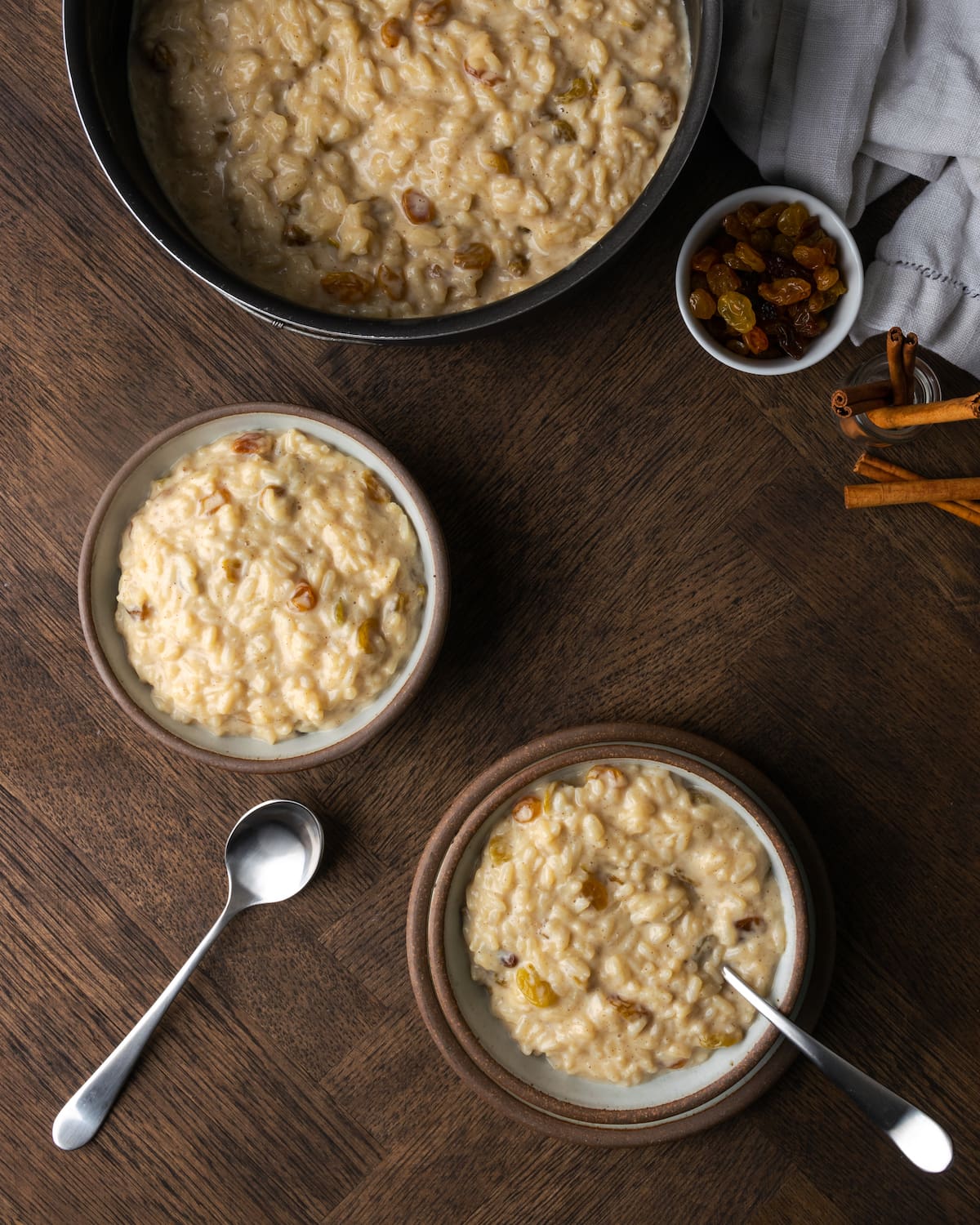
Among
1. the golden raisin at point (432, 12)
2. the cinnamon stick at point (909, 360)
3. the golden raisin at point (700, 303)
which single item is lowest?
the cinnamon stick at point (909, 360)

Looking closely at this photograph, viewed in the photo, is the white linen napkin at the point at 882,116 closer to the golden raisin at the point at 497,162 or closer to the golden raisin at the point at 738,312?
the golden raisin at the point at 738,312

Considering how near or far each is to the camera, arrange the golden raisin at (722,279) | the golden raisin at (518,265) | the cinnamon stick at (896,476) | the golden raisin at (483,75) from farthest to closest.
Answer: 1. the cinnamon stick at (896,476)
2. the golden raisin at (722,279)
3. the golden raisin at (518,265)
4. the golden raisin at (483,75)

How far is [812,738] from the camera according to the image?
2.16m

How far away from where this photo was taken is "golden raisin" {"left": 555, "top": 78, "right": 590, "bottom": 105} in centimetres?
173

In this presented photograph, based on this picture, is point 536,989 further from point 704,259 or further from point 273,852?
point 704,259

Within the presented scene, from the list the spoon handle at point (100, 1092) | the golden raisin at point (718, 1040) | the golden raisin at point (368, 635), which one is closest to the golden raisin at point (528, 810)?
the golden raisin at point (368, 635)

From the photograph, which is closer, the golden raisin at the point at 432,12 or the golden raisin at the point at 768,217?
the golden raisin at the point at 432,12

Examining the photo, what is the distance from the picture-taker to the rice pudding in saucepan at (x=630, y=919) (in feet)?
6.42

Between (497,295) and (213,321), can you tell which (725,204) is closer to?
(497,295)

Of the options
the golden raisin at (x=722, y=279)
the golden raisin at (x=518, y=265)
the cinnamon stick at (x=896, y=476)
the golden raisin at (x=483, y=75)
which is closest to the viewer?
the golden raisin at (x=483, y=75)

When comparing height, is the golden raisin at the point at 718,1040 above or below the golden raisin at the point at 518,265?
below

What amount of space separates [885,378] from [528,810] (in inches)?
47.3

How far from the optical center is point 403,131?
1739 millimetres

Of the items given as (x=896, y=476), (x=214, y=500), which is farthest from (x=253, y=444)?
(x=896, y=476)
